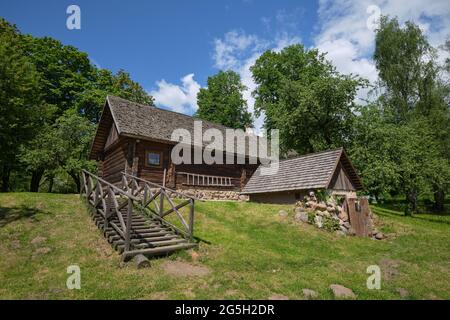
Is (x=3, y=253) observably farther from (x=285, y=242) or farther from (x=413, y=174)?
(x=413, y=174)

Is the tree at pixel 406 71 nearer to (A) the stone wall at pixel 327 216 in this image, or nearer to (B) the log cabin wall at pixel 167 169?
(A) the stone wall at pixel 327 216

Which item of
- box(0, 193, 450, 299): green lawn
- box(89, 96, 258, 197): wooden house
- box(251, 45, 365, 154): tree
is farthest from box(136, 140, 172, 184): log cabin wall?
box(251, 45, 365, 154): tree

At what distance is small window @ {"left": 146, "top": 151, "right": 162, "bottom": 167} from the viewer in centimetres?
1803

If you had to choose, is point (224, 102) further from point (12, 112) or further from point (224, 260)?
point (224, 260)

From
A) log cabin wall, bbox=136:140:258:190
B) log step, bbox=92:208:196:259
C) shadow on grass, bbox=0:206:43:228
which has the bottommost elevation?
log step, bbox=92:208:196:259

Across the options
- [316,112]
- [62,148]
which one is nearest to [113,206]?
[62,148]

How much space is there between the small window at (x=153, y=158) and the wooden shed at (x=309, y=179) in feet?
22.0

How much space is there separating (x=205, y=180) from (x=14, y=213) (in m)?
11.3

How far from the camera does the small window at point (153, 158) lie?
18.0m

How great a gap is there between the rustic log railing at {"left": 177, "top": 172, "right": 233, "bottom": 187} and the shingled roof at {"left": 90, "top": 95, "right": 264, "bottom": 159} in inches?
109

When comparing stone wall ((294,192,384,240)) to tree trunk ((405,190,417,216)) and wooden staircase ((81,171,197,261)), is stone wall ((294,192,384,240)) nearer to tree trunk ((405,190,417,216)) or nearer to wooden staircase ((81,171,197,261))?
wooden staircase ((81,171,197,261))

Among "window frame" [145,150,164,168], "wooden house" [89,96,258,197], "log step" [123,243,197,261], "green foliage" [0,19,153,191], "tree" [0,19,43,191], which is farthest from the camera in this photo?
"window frame" [145,150,164,168]

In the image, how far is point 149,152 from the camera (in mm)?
18094

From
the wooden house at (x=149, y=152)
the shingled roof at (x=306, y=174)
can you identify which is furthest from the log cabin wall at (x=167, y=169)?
the shingled roof at (x=306, y=174)
